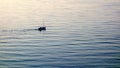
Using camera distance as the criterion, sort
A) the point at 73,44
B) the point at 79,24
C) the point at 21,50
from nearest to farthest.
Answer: the point at 21,50 < the point at 73,44 < the point at 79,24

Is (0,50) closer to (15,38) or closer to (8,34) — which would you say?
(15,38)

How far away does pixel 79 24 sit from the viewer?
56.9 metres

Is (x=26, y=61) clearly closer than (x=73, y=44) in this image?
Yes

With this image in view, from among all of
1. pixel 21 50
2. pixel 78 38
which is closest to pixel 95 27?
pixel 78 38

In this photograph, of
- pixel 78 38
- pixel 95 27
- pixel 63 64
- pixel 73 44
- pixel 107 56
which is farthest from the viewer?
pixel 95 27

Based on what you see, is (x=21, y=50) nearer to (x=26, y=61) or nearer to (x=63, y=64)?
(x=26, y=61)

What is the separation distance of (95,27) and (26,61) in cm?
2466

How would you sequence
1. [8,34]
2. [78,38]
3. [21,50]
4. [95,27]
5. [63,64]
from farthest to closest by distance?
[95,27] < [8,34] < [78,38] < [21,50] < [63,64]

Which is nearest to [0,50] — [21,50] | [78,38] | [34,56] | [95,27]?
[21,50]

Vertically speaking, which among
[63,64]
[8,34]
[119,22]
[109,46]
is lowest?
[63,64]

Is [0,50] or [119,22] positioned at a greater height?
[119,22]

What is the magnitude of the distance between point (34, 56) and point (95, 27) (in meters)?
22.1

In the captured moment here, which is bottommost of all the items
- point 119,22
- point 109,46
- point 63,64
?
point 63,64

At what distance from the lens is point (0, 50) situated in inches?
1443
